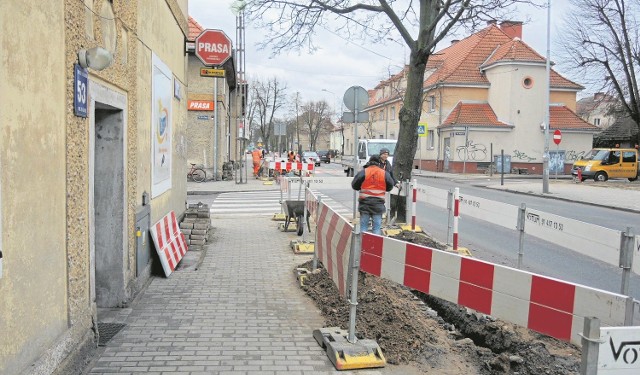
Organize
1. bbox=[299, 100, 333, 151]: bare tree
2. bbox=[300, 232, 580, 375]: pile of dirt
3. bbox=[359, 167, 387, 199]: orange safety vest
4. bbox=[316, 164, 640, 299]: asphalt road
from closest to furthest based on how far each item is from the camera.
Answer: bbox=[300, 232, 580, 375]: pile of dirt < bbox=[316, 164, 640, 299]: asphalt road < bbox=[359, 167, 387, 199]: orange safety vest < bbox=[299, 100, 333, 151]: bare tree

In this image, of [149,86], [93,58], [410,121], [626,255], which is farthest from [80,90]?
[410,121]

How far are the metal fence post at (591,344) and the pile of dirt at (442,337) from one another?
6.86 ft

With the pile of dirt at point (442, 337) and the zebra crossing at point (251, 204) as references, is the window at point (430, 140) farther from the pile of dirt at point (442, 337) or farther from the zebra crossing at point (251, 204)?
the pile of dirt at point (442, 337)

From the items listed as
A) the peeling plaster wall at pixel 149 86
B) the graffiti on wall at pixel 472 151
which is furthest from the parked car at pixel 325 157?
the peeling plaster wall at pixel 149 86

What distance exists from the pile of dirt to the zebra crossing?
912 centimetres

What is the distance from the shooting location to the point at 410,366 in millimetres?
4781

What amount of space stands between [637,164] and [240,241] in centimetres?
3206

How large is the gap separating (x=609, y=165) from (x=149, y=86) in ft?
109

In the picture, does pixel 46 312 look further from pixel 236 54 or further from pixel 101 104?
pixel 236 54

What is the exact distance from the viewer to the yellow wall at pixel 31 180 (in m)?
3.14

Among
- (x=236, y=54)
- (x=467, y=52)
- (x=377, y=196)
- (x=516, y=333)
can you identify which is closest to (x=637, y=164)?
(x=467, y=52)

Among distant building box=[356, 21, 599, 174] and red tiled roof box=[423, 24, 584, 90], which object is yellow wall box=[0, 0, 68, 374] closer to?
distant building box=[356, 21, 599, 174]

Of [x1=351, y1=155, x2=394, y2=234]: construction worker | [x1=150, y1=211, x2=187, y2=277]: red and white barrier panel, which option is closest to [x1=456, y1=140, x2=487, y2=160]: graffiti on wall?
[x1=351, y1=155, x2=394, y2=234]: construction worker

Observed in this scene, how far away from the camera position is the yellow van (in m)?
33.8
